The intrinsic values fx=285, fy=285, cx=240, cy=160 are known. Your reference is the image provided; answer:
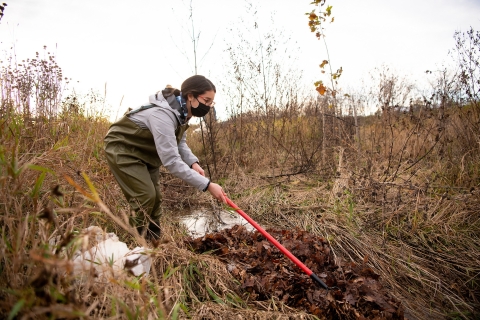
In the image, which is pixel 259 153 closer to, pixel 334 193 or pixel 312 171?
pixel 312 171

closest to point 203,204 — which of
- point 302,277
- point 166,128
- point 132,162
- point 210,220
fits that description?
point 210,220

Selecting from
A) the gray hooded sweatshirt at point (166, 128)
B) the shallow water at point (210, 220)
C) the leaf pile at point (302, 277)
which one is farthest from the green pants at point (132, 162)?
the shallow water at point (210, 220)

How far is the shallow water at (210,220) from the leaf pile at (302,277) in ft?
2.85

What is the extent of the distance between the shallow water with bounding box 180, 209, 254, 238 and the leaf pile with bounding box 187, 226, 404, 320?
868 millimetres

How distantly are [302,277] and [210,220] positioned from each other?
196cm

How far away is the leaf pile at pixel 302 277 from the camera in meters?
1.93

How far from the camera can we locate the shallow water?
11.9ft

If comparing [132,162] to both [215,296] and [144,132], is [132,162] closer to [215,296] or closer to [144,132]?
[144,132]

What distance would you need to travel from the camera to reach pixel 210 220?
3.92 m

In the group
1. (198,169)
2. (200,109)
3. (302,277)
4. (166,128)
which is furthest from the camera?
(198,169)

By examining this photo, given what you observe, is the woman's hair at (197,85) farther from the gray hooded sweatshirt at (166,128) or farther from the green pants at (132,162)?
the green pants at (132,162)

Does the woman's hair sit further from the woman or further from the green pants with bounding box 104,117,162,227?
the green pants with bounding box 104,117,162,227

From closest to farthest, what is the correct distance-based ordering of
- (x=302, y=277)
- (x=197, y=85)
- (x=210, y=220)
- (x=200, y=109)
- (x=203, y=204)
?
(x=302, y=277)
(x=197, y=85)
(x=200, y=109)
(x=210, y=220)
(x=203, y=204)

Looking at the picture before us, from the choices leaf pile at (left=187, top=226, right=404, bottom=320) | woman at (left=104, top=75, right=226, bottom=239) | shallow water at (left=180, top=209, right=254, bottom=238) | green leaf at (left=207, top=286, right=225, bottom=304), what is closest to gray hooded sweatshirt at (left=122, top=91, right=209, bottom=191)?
woman at (left=104, top=75, right=226, bottom=239)
